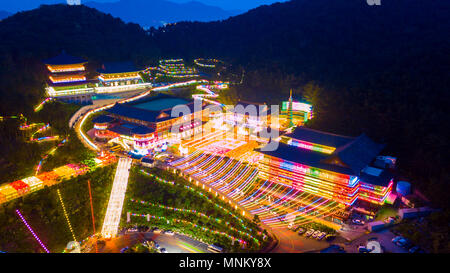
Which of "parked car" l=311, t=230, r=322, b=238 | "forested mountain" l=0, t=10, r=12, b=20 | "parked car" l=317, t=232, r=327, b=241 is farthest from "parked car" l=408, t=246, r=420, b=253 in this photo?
"forested mountain" l=0, t=10, r=12, b=20

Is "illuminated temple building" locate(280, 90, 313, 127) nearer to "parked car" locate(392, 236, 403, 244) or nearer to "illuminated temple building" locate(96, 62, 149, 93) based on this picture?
"parked car" locate(392, 236, 403, 244)

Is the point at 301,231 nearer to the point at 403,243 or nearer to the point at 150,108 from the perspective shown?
the point at 403,243

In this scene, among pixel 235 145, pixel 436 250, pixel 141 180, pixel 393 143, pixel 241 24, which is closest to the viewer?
pixel 436 250

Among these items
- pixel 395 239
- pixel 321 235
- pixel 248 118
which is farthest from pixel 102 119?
pixel 395 239

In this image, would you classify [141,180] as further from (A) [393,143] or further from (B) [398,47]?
(B) [398,47]
